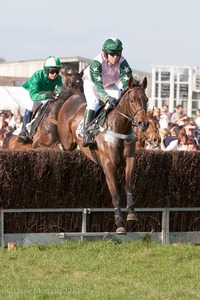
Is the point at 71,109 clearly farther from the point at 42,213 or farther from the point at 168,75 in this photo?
the point at 168,75

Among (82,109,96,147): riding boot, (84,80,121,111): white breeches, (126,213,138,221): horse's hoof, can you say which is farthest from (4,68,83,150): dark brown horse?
(126,213,138,221): horse's hoof

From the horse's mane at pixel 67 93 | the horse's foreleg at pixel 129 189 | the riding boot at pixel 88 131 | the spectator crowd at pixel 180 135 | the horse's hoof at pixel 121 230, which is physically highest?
the horse's mane at pixel 67 93

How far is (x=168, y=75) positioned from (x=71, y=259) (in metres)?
17.6

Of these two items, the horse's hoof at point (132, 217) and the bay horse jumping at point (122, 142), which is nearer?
the horse's hoof at point (132, 217)

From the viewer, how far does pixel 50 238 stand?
35.8 feet

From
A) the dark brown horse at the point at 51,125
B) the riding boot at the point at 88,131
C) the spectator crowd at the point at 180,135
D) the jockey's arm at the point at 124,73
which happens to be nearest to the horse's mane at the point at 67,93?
the dark brown horse at the point at 51,125

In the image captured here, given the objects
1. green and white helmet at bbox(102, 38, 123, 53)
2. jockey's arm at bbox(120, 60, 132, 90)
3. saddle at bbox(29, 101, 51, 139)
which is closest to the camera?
green and white helmet at bbox(102, 38, 123, 53)

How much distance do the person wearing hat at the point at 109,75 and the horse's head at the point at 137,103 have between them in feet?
1.37

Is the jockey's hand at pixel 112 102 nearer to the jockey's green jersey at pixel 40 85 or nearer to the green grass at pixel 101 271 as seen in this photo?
the green grass at pixel 101 271

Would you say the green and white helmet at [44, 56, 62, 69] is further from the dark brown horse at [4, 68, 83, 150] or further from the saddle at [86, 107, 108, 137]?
the saddle at [86, 107, 108, 137]

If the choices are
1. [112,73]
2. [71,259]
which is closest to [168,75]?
[112,73]

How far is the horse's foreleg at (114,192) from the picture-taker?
10572 millimetres

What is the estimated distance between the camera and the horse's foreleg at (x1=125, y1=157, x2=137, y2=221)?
10562 mm

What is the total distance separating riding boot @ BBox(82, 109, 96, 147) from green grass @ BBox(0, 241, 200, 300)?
4.78 feet
